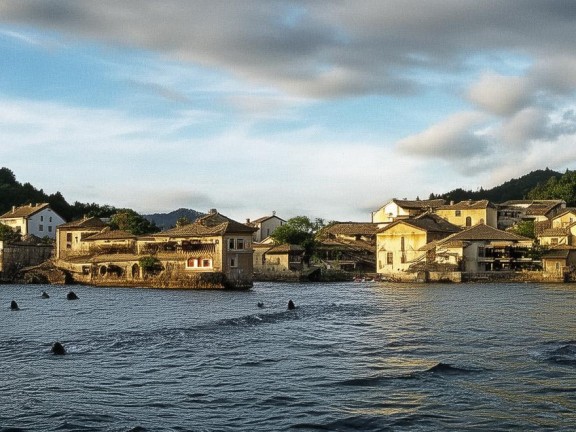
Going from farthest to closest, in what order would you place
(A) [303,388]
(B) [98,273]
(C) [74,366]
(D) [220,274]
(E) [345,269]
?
(E) [345,269]
(B) [98,273]
(D) [220,274]
(C) [74,366]
(A) [303,388]

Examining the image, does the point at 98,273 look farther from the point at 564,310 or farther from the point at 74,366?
the point at 74,366

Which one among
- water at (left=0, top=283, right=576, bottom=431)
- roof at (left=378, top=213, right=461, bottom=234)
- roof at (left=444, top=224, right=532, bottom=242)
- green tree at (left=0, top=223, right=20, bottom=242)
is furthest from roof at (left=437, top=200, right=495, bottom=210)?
water at (left=0, top=283, right=576, bottom=431)

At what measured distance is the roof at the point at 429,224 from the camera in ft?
325

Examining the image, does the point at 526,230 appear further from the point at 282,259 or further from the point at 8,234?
the point at 8,234

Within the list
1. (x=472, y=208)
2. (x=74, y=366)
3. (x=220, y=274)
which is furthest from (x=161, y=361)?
(x=472, y=208)

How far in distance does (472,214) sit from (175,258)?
55.2m

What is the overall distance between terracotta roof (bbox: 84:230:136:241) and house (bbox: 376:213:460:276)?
33.8 m

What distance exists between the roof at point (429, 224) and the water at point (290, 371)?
5390 centimetres

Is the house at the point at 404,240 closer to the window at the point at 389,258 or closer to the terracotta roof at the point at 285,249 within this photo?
the window at the point at 389,258

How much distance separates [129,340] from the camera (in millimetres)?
32281

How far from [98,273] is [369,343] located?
202 ft

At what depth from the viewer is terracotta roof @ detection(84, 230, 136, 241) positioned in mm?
89369

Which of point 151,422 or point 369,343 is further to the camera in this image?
point 369,343

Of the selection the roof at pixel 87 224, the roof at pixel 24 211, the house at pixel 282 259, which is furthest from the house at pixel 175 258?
the roof at pixel 24 211
